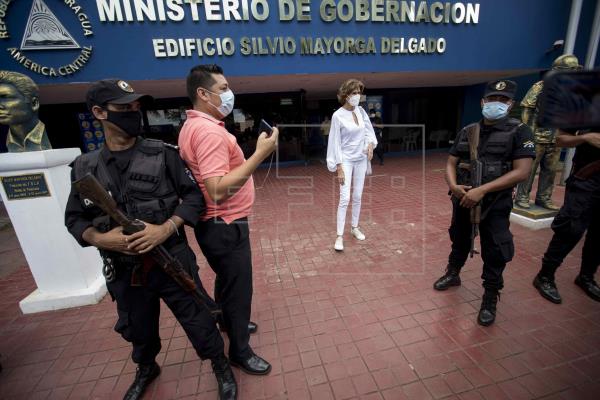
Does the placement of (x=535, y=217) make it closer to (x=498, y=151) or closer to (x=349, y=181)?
(x=498, y=151)

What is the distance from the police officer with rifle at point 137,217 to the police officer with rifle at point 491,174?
215 cm

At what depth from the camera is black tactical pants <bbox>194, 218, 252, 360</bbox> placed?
1.75 metres

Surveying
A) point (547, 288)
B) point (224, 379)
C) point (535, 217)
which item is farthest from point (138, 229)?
point (535, 217)

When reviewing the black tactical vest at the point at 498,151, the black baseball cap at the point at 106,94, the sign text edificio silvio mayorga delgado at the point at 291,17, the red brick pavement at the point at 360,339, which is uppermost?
the sign text edificio silvio mayorga delgado at the point at 291,17

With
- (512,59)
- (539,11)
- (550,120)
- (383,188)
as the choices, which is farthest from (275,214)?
(539,11)

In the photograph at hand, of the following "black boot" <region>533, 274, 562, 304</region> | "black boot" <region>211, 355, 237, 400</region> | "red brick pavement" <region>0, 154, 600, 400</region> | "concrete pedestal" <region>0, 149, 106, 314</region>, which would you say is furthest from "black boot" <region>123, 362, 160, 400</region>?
"black boot" <region>533, 274, 562, 304</region>

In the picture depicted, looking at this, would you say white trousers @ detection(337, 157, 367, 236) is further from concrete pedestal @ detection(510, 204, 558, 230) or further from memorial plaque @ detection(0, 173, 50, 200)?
memorial plaque @ detection(0, 173, 50, 200)

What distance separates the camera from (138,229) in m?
Answer: 1.50

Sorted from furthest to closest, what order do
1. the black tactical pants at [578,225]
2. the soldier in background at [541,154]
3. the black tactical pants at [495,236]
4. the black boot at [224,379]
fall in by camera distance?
the soldier in background at [541,154] → the black tactical pants at [578,225] → the black tactical pants at [495,236] → the black boot at [224,379]

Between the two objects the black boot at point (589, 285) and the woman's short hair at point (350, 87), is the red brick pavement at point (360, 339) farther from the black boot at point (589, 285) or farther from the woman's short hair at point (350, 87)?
the woman's short hair at point (350, 87)

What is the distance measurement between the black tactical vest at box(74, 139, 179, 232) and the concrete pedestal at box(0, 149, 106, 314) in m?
1.71

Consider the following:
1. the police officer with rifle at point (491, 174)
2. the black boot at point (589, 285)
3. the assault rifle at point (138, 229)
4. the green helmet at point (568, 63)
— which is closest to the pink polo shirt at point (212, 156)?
the assault rifle at point (138, 229)

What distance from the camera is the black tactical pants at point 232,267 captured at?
1.75m

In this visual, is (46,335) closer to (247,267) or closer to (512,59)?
(247,267)
